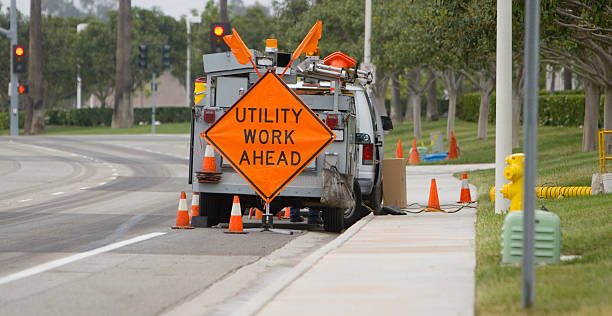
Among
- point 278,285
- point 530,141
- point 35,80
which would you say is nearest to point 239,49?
point 278,285

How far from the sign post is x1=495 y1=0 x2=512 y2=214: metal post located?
92.3 inches

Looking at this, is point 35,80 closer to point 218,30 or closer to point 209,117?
point 218,30

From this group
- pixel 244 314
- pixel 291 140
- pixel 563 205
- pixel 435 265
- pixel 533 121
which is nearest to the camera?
pixel 533 121

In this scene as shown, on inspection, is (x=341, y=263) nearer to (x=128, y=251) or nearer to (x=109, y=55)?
(x=128, y=251)

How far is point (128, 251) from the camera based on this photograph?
12289 mm

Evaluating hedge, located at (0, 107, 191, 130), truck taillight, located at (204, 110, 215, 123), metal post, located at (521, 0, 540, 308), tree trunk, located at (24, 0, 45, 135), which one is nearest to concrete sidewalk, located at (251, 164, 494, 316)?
metal post, located at (521, 0, 540, 308)

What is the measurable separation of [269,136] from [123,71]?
61.7 meters

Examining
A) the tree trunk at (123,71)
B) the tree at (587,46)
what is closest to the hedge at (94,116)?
the tree trunk at (123,71)

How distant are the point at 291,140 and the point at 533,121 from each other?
738 cm

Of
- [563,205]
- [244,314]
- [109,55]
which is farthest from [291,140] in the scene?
[109,55]

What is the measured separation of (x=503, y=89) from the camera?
14.5 m

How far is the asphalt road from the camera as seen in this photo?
352 inches

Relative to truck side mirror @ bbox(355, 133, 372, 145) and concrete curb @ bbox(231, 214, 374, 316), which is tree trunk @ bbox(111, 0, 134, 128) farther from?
concrete curb @ bbox(231, 214, 374, 316)

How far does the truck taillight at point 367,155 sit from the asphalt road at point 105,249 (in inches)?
67.0
